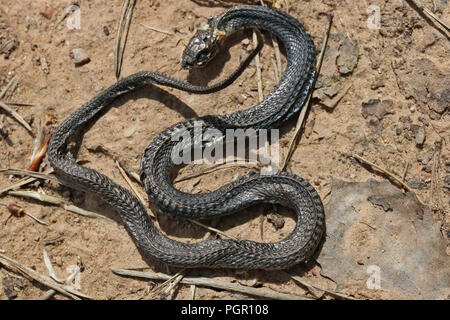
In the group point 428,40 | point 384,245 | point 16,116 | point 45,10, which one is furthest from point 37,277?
point 428,40

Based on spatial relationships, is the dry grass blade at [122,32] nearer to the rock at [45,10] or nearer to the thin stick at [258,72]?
the rock at [45,10]

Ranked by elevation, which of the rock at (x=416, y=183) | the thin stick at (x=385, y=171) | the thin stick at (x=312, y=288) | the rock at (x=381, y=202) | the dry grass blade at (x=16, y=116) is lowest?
the thin stick at (x=312, y=288)

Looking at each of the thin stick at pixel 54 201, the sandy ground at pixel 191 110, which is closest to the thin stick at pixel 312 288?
the sandy ground at pixel 191 110

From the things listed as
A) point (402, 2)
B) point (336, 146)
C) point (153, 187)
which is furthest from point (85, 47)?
point (402, 2)

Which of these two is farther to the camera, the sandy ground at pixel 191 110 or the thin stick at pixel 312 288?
the sandy ground at pixel 191 110

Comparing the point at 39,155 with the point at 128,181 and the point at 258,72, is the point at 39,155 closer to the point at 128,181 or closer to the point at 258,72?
the point at 128,181

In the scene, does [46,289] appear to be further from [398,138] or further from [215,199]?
[398,138]
